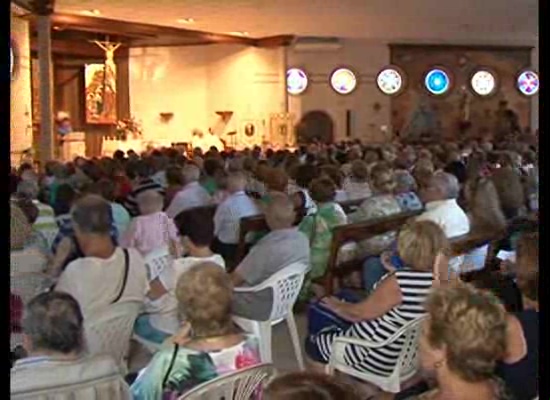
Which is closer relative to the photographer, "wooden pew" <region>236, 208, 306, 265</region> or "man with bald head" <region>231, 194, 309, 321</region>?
"man with bald head" <region>231, 194, 309, 321</region>

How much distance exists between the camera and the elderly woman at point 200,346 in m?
3.01

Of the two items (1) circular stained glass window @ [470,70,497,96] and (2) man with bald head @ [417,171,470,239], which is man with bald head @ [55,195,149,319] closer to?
(2) man with bald head @ [417,171,470,239]

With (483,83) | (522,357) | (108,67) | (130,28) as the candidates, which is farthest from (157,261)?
(483,83)

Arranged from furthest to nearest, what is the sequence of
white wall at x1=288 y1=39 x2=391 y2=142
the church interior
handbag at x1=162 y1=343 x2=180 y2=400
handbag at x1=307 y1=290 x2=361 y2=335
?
white wall at x1=288 y1=39 x2=391 y2=142
the church interior
handbag at x1=307 y1=290 x2=361 y2=335
handbag at x1=162 y1=343 x2=180 y2=400

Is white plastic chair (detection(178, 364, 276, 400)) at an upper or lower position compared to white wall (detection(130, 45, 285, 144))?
lower

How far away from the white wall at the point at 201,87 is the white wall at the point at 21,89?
4798 mm

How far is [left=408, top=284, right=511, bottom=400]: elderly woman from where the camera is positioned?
8.24ft

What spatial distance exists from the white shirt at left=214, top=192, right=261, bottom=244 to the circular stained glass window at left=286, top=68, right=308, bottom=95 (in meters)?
14.0

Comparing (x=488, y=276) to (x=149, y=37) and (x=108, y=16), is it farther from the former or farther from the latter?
(x=149, y=37)

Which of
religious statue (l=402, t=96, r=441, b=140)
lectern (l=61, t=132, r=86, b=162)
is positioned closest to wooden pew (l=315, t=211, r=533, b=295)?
lectern (l=61, t=132, r=86, b=162)

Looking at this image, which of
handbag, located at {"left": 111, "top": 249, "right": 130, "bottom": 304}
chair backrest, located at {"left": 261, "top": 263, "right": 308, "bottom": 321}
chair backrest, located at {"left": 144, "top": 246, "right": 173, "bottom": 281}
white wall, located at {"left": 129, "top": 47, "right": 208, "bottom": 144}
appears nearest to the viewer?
handbag, located at {"left": 111, "top": 249, "right": 130, "bottom": 304}

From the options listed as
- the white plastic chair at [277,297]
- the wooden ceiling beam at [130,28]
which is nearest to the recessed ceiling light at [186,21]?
the wooden ceiling beam at [130,28]

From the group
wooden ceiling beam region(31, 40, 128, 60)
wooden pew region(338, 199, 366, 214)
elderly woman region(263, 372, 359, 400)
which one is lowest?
wooden pew region(338, 199, 366, 214)

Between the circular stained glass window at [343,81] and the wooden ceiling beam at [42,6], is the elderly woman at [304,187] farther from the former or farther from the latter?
the circular stained glass window at [343,81]
